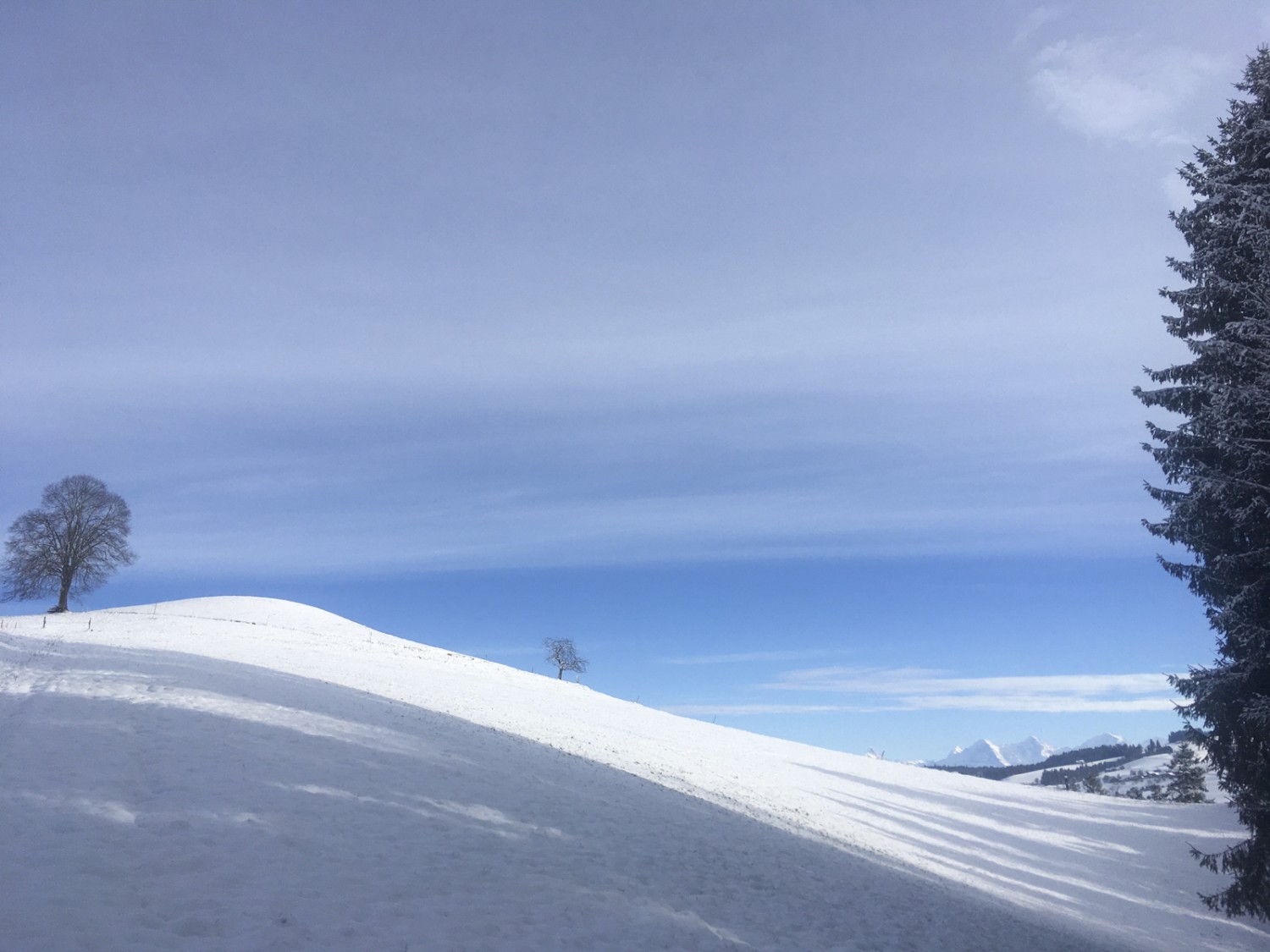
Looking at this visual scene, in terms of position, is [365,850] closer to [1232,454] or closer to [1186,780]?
[1232,454]

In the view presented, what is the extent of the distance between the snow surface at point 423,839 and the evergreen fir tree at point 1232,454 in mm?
6205

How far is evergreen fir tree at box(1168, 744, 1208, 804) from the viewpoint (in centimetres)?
5972

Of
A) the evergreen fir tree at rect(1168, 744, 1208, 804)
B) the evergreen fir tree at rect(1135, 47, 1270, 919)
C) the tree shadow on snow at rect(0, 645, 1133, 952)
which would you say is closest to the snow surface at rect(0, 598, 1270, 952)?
the tree shadow on snow at rect(0, 645, 1133, 952)

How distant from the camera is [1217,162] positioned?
17.6m

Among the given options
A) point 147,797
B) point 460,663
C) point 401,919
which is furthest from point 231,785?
point 460,663

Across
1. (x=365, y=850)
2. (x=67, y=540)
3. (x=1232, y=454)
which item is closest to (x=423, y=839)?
(x=365, y=850)

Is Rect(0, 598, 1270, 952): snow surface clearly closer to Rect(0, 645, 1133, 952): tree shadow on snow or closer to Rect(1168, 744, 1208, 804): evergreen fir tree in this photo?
Rect(0, 645, 1133, 952): tree shadow on snow

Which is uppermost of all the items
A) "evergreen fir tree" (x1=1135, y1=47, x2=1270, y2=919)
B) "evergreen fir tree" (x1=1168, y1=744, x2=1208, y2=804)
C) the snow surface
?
"evergreen fir tree" (x1=1135, y1=47, x2=1270, y2=919)

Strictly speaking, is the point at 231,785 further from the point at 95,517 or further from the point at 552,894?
the point at 95,517

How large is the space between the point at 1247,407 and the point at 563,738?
23.7m

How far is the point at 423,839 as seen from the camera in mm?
13000

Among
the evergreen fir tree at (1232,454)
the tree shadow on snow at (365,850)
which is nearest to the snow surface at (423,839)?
the tree shadow on snow at (365,850)

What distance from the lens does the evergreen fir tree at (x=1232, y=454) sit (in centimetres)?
1536

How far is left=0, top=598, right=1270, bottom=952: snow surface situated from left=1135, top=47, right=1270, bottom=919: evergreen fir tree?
244 inches
